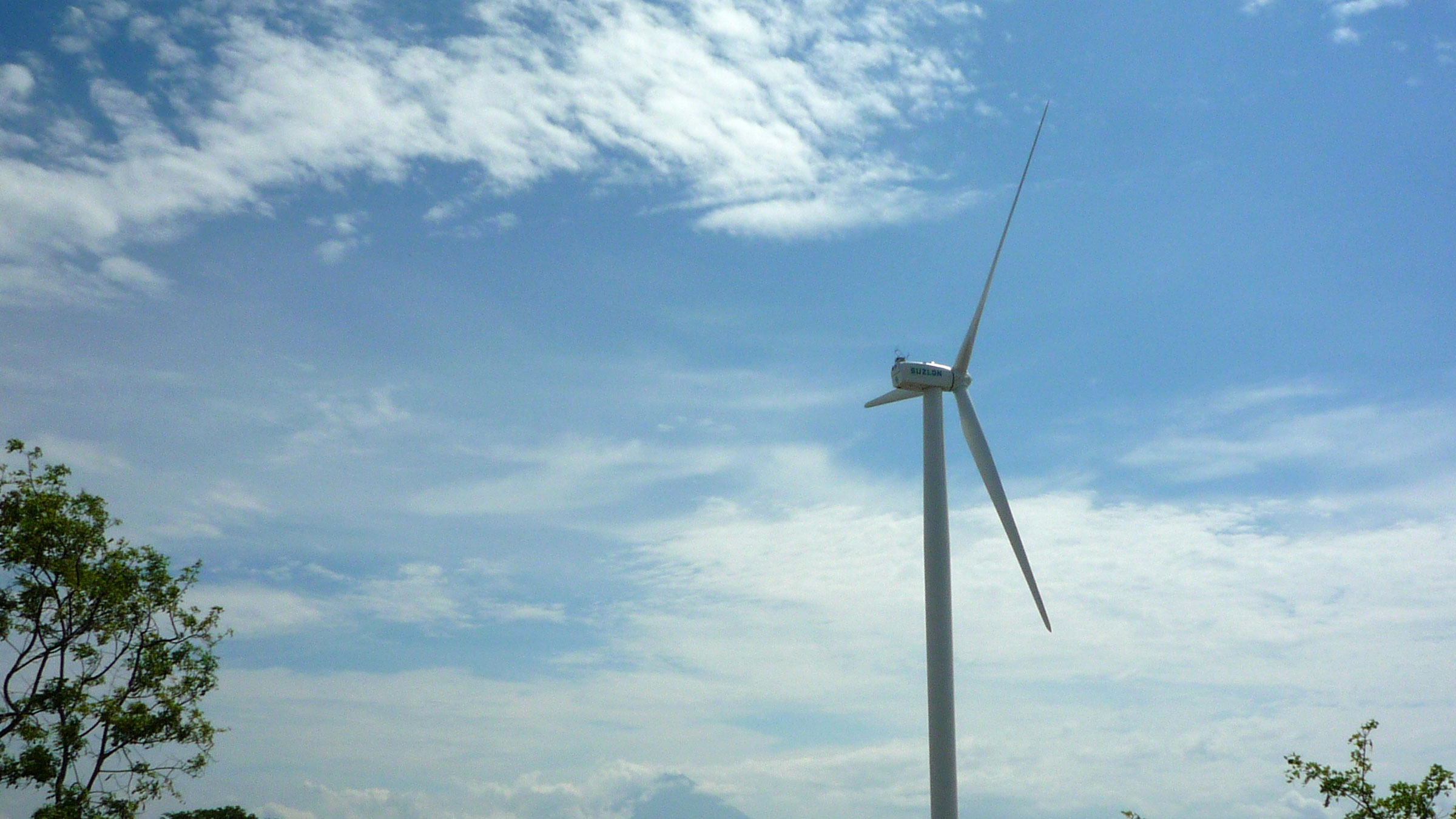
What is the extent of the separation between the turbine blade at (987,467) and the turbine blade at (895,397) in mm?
2506

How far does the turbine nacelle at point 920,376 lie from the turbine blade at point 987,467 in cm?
133

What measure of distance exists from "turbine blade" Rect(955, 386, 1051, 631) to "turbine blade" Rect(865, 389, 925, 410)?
251 centimetres

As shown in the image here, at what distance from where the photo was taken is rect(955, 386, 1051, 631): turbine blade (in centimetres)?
6088

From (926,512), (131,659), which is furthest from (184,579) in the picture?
(926,512)

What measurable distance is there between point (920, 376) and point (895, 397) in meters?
4.41

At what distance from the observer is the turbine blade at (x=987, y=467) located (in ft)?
200

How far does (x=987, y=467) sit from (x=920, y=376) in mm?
6522

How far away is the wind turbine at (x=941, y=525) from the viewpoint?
54.6 m

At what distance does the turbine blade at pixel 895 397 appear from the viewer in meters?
64.5

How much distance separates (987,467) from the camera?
63.3 m

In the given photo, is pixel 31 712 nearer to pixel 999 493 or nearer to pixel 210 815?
pixel 210 815

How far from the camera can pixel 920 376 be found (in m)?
→ 62.9

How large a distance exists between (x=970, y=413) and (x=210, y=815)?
52.3 m

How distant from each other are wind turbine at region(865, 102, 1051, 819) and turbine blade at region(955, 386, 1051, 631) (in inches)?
1.4
